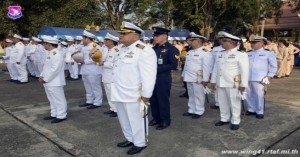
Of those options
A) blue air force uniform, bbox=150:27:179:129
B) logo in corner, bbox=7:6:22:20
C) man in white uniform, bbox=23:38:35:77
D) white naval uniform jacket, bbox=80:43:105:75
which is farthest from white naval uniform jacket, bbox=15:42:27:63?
logo in corner, bbox=7:6:22:20

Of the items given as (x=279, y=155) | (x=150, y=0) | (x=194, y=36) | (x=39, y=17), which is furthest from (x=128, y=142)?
(x=150, y=0)

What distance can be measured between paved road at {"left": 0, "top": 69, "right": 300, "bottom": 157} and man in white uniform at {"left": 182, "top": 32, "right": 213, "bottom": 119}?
388 mm

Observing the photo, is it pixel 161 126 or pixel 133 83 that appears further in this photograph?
pixel 161 126

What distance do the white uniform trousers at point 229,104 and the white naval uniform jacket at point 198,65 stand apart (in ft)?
1.85

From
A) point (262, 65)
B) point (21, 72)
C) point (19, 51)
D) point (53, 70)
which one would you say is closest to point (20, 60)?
point (19, 51)

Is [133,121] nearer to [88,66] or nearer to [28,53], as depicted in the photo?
[88,66]

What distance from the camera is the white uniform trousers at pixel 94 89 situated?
7.85 metres

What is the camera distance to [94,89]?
795cm

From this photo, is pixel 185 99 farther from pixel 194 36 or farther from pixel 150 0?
pixel 150 0

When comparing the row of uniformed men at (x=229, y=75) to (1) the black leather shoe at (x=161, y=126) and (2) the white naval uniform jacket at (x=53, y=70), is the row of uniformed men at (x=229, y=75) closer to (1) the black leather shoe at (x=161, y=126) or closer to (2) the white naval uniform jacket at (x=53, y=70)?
(1) the black leather shoe at (x=161, y=126)

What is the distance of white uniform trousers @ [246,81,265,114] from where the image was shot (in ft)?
21.8

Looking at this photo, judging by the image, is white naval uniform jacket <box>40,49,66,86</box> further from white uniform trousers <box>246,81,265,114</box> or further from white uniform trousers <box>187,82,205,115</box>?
white uniform trousers <box>246,81,265,114</box>

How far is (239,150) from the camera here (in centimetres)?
477

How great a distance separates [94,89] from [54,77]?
5.39ft
